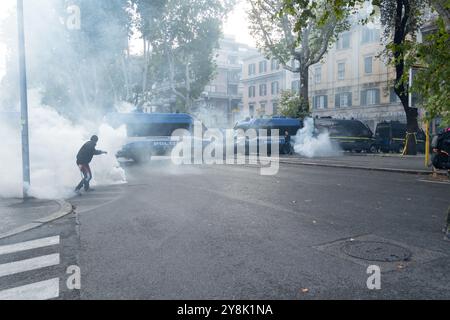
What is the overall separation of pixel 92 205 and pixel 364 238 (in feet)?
19.4

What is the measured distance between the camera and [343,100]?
158 ft

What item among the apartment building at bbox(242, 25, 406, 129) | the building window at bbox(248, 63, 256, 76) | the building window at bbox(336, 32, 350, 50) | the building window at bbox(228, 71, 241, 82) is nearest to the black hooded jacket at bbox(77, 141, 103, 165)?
the apartment building at bbox(242, 25, 406, 129)

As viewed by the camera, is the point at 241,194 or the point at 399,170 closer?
the point at 241,194

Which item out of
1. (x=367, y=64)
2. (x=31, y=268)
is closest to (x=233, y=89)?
(x=367, y=64)

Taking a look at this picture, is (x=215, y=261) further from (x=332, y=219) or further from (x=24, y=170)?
(x=24, y=170)

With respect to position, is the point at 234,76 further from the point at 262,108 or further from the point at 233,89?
the point at 262,108

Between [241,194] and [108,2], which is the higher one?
[108,2]

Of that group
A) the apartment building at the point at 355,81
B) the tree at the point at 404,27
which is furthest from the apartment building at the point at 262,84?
the tree at the point at 404,27

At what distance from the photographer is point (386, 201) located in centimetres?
874

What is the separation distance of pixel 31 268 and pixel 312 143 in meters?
23.8

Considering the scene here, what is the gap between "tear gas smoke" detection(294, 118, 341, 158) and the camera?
1046 inches
